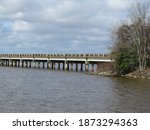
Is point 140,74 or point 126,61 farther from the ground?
point 126,61

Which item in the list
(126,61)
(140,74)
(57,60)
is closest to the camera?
(140,74)

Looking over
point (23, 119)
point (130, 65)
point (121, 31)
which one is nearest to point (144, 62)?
point (130, 65)

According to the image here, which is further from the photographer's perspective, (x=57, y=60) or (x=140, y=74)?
(x=57, y=60)

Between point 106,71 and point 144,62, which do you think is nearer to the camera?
point 144,62

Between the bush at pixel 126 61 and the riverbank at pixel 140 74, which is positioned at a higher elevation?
the bush at pixel 126 61

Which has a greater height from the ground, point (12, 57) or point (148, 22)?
point (148, 22)

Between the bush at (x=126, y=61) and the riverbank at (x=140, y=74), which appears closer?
the riverbank at (x=140, y=74)

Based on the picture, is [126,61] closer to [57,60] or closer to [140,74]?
[140,74]

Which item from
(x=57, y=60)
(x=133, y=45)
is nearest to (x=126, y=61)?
(x=133, y=45)

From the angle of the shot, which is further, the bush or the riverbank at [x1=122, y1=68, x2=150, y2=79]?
the bush

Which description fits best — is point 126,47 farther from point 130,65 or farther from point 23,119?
point 23,119

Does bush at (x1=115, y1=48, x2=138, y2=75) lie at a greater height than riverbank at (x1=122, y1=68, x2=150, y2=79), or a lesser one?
greater

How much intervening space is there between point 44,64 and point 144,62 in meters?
54.0

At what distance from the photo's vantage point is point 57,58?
10100cm
